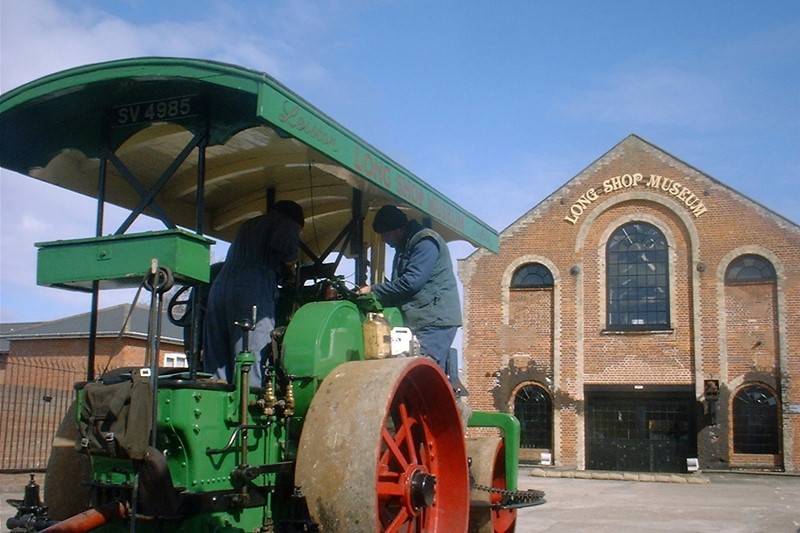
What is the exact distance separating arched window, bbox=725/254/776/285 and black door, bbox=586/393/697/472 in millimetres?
3628

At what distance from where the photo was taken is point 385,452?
14.3 feet

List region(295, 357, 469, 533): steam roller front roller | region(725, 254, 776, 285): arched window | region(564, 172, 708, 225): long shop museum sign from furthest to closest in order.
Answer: region(564, 172, 708, 225): long shop museum sign → region(725, 254, 776, 285): arched window → region(295, 357, 469, 533): steam roller front roller

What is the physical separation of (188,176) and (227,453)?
2272mm

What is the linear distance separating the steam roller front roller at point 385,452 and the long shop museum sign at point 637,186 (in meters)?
22.6

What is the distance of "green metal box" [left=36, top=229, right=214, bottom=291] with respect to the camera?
3.79 metres

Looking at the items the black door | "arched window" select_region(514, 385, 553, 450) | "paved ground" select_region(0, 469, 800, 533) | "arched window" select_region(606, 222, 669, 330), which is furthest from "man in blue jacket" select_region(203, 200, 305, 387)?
"arched window" select_region(606, 222, 669, 330)

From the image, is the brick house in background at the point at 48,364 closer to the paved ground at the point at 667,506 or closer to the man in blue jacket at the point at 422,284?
the paved ground at the point at 667,506

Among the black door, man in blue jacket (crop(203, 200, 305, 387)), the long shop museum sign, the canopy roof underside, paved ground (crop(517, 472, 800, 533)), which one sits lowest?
paved ground (crop(517, 472, 800, 533))

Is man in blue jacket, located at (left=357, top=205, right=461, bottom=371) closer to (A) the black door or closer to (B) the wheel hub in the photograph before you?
(B) the wheel hub

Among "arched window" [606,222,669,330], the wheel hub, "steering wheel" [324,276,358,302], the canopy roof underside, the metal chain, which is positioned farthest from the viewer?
"arched window" [606,222,669,330]

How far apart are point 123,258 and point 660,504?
1340 centimetres

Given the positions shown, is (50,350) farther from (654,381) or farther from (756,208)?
(756,208)

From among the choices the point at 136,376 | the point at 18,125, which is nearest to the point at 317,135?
the point at 136,376

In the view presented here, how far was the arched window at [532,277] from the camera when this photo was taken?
2691 centimetres
